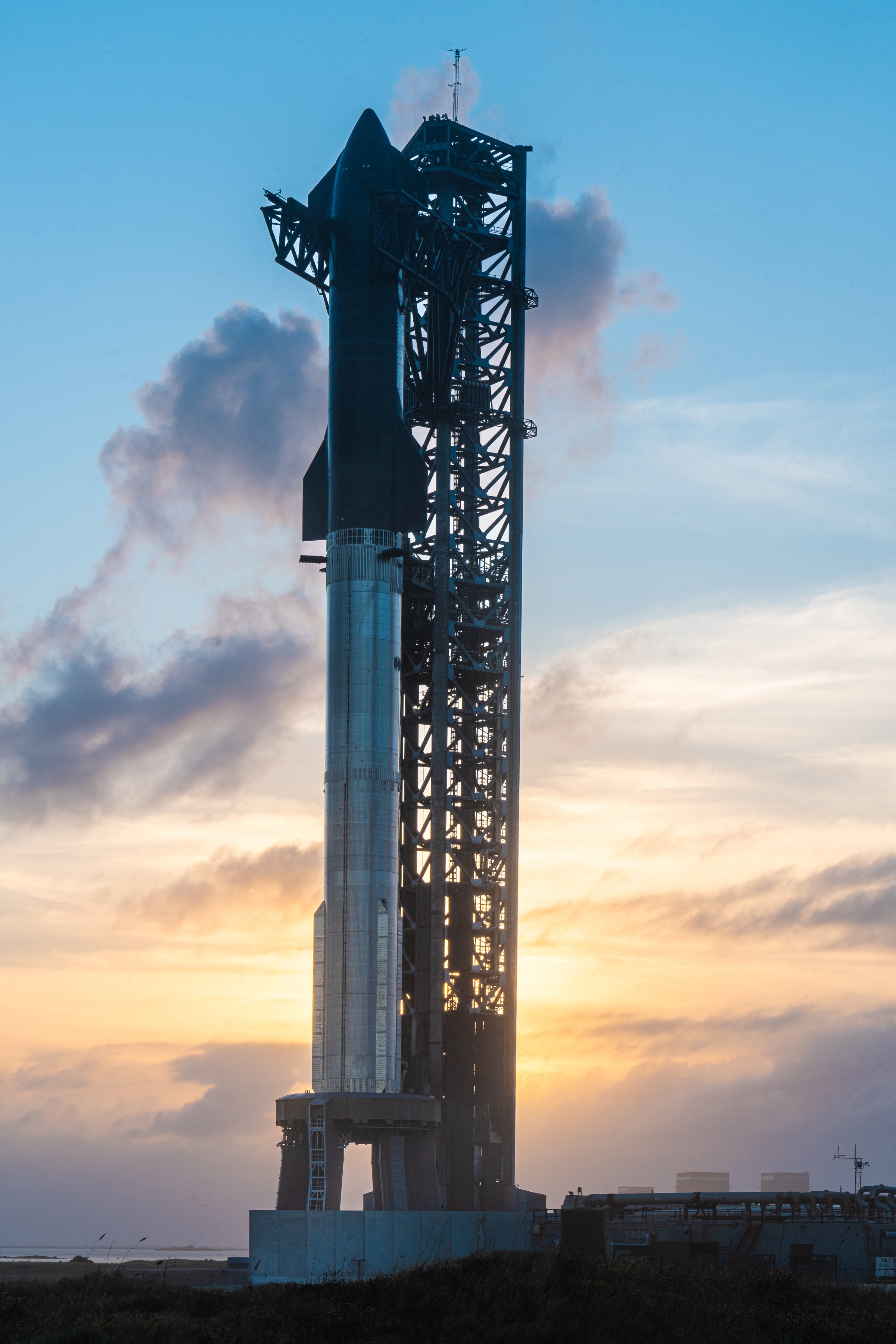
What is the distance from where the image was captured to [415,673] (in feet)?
331

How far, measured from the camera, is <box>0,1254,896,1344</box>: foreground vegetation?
60781mm

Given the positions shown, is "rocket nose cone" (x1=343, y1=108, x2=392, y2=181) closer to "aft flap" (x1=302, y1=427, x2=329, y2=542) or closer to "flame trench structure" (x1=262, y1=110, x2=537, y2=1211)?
"flame trench structure" (x1=262, y1=110, x2=537, y2=1211)

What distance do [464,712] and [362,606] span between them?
12478 millimetres

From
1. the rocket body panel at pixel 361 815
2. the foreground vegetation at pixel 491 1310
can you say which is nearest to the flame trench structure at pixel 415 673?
the rocket body panel at pixel 361 815

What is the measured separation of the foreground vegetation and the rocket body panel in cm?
1591

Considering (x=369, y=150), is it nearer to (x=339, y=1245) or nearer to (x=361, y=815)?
(x=361, y=815)

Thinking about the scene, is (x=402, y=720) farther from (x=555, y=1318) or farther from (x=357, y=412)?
(x=555, y=1318)

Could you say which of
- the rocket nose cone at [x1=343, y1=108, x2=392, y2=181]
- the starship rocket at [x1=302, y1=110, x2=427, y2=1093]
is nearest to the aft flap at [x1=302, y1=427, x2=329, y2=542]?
the starship rocket at [x1=302, y1=110, x2=427, y2=1093]

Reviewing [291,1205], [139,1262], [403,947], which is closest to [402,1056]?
[403,947]

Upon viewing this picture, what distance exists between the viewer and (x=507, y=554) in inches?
4104

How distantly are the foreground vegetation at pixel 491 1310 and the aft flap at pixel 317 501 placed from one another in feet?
138

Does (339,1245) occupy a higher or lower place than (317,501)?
lower

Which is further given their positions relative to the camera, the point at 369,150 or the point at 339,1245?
the point at 369,150

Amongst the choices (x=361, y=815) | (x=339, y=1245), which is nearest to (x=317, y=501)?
(x=361, y=815)
